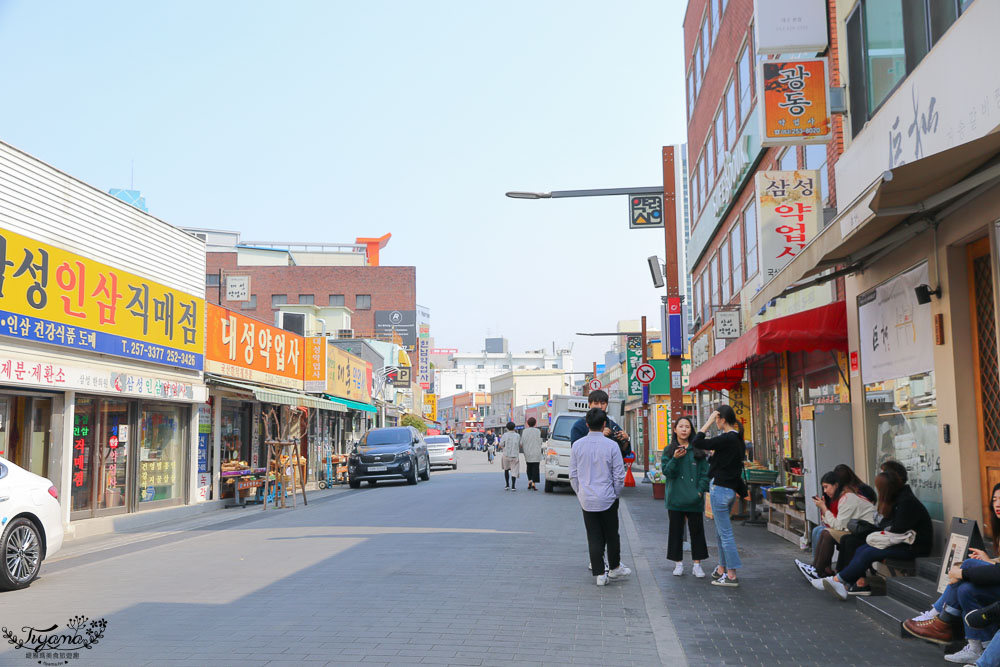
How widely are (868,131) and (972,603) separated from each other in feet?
20.1

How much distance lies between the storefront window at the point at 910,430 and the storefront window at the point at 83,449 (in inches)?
479

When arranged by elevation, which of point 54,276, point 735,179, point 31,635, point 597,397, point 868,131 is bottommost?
point 31,635

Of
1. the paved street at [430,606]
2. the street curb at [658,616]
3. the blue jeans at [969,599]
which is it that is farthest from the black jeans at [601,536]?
the blue jeans at [969,599]

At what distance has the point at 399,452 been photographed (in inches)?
1010

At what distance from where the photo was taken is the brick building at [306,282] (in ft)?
228

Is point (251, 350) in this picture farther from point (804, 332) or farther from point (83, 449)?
point (804, 332)

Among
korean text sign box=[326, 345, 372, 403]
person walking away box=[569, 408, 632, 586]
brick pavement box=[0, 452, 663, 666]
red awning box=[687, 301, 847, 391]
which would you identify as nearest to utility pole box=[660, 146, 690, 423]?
brick pavement box=[0, 452, 663, 666]

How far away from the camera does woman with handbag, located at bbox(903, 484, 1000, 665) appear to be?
562 cm

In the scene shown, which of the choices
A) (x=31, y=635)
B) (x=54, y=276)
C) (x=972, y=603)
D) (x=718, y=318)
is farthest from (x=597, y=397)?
(x=718, y=318)

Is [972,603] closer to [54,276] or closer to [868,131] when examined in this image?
[868,131]

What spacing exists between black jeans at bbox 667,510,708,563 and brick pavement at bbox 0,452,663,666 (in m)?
0.86

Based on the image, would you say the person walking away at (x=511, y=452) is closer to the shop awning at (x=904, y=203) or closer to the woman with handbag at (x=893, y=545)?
the shop awning at (x=904, y=203)

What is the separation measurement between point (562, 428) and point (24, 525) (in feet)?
50.0

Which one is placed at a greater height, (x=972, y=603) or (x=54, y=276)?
(x=54, y=276)
